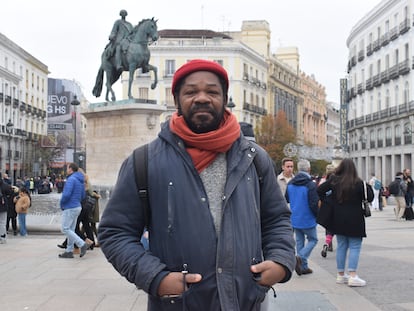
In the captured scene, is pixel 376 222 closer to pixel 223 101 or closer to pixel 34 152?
pixel 223 101

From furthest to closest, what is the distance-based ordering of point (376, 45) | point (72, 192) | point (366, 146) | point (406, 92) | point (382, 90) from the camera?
point (366, 146)
point (376, 45)
point (382, 90)
point (406, 92)
point (72, 192)

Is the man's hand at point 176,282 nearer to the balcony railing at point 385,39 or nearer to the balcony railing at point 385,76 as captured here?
the balcony railing at point 385,76

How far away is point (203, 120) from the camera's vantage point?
A: 8.88 feet

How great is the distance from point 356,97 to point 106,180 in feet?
162

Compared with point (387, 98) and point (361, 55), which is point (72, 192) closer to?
point (387, 98)

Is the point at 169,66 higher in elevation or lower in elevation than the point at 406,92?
higher

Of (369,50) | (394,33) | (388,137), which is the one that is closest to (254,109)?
(369,50)

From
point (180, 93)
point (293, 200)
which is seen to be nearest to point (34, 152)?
point (293, 200)

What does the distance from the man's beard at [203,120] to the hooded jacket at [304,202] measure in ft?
20.3

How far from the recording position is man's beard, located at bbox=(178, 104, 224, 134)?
8.88 feet

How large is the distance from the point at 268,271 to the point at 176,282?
1.35 feet

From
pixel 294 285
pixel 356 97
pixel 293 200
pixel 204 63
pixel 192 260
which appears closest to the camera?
pixel 192 260

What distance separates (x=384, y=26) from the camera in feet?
186

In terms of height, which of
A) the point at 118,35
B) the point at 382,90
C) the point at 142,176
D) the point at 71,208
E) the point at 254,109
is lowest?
the point at 71,208
